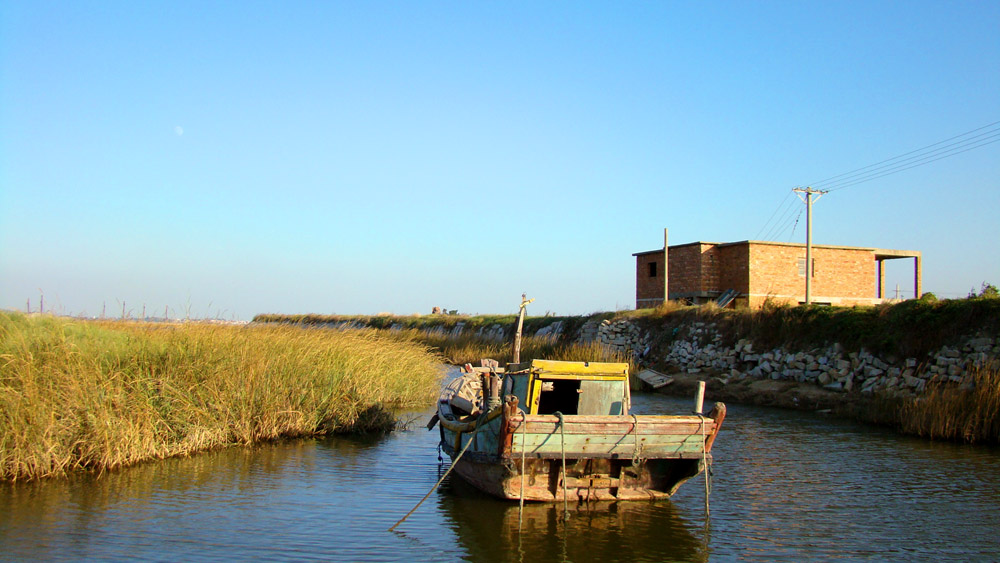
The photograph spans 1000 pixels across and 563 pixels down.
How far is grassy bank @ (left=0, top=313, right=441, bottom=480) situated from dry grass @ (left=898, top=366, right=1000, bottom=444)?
12622 mm

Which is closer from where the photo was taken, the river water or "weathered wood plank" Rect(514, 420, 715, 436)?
the river water

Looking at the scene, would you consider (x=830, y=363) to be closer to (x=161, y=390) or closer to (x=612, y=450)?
(x=612, y=450)

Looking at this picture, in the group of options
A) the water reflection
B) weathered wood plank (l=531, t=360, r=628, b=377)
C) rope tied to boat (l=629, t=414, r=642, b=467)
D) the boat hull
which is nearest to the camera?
the water reflection

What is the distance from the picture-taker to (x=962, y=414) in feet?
55.0

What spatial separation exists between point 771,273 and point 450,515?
2850 cm

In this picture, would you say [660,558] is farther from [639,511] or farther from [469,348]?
[469,348]

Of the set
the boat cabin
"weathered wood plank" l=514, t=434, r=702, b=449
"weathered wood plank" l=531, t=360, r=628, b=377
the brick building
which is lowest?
"weathered wood plank" l=514, t=434, r=702, b=449

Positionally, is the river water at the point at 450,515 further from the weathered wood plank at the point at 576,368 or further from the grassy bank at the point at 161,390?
the weathered wood plank at the point at 576,368

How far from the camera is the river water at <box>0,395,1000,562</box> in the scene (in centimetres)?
880

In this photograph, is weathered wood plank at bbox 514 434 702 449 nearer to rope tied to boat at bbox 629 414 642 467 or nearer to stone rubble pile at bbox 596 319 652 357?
rope tied to boat at bbox 629 414 642 467

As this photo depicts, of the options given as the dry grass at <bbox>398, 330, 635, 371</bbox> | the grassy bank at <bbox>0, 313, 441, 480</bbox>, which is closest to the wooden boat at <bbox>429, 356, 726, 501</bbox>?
the grassy bank at <bbox>0, 313, 441, 480</bbox>

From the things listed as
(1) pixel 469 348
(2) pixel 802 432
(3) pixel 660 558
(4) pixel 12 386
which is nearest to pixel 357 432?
(4) pixel 12 386

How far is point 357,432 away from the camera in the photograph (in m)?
16.5

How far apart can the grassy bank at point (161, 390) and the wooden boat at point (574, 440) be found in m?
4.26
